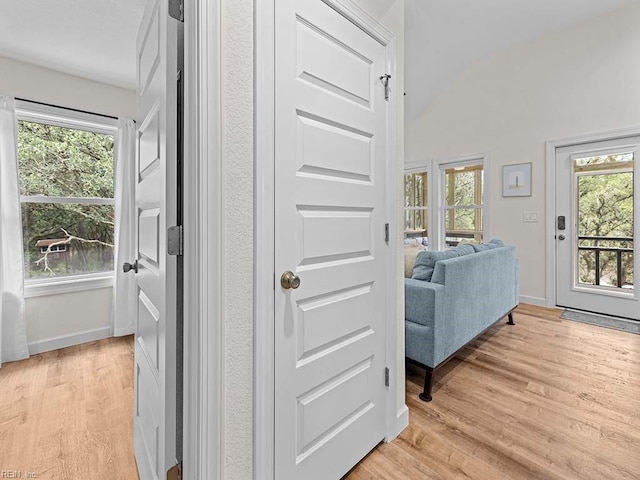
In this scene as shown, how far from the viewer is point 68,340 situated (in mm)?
2857

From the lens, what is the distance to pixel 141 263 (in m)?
1.33

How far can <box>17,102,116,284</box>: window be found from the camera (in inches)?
108

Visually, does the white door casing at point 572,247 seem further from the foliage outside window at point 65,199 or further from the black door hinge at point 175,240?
the foliage outside window at point 65,199

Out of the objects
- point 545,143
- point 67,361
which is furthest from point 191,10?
point 545,143

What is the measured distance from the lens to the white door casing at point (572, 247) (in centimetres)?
343

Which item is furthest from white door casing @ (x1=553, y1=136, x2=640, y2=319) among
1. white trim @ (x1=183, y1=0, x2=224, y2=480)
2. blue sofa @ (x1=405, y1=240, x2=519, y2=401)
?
white trim @ (x1=183, y1=0, x2=224, y2=480)

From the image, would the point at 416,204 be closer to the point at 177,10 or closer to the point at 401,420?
the point at 401,420

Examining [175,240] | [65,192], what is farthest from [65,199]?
[175,240]

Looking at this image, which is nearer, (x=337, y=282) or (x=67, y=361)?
(x=337, y=282)

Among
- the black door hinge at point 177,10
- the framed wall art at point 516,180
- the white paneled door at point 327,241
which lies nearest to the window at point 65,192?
the black door hinge at point 177,10

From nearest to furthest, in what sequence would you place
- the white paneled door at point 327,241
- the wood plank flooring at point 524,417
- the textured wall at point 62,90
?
the white paneled door at point 327,241 < the wood plank flooring at point 524,417 < the textured wall at point 62,90

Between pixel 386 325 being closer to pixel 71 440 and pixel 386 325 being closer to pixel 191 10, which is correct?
pixel 191 10

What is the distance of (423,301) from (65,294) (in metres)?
3.10

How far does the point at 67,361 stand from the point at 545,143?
214 inches
